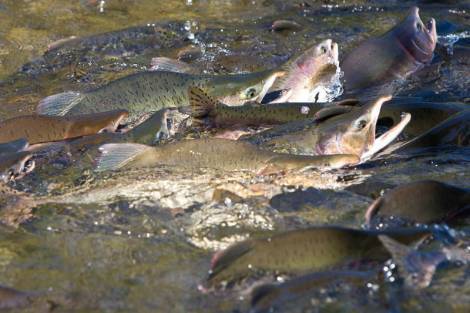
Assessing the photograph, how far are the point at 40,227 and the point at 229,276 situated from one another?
1.12 meters

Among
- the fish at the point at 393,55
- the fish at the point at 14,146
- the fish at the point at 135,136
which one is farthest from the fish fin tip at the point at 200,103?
the fish at the point at 393,55

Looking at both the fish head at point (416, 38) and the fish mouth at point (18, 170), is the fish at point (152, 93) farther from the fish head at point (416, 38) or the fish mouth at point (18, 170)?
the fish head at point (416, 38)

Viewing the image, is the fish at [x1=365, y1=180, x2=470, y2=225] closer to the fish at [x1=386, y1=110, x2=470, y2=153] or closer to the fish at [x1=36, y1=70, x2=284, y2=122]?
the fish at [x1=386, y1=110, x2=470, y2=153]

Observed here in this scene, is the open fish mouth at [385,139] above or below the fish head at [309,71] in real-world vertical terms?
above

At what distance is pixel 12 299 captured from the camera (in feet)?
11.3

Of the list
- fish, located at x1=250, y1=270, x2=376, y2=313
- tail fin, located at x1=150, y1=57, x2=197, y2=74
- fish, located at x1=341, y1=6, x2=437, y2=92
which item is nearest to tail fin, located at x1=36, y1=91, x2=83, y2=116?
tail fin, located at x1=150, y1=57, x2=197, y2=74

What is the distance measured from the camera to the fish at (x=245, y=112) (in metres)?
5.02

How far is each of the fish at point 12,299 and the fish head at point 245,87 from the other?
2321 millimetres

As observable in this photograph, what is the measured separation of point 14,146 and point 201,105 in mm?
1012

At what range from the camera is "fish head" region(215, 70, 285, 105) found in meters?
5.49

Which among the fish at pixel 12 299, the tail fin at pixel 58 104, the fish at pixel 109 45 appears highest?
the fish at pixel 12 299

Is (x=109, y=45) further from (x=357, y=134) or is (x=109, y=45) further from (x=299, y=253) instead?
(x=299, y=253)

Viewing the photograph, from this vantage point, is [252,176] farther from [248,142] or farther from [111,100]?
[111,100]

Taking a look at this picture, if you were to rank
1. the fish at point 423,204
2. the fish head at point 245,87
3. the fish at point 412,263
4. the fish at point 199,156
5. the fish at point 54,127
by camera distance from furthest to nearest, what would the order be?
the fish head at point 245,87 < the fish at point 54,127 < the fish at point 199,156 < the fish at point 423,204 < the fish at point 412,263
